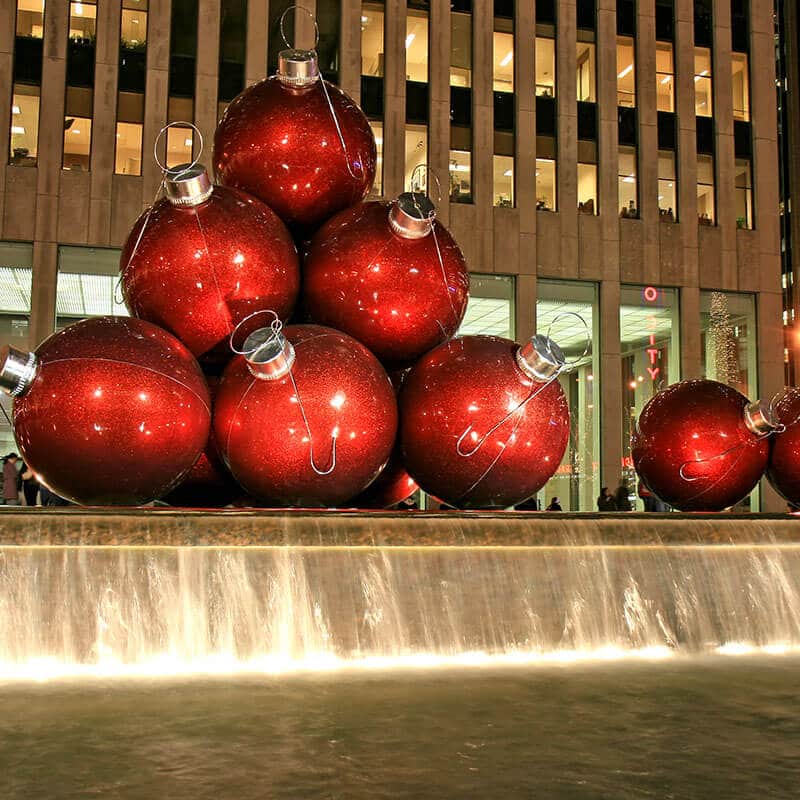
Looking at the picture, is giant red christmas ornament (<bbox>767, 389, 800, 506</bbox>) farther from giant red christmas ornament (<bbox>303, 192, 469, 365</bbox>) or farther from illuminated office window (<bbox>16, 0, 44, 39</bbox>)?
illuminated office window (<bbox>16, 0, 44, 39</bbox>)

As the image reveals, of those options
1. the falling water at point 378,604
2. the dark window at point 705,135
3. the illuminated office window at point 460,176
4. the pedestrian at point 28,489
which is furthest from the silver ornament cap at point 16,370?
the dark window at point 705,135

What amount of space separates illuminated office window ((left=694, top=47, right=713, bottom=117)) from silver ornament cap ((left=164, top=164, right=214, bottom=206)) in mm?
Result: 23728

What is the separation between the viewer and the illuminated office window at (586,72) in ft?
85.1

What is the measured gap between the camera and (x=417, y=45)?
81.4 ft

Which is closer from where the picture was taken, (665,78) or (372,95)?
(372,95)

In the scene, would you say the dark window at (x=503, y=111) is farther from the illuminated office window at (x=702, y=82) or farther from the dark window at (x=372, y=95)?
the illuminated office window at (x=702, y=82)

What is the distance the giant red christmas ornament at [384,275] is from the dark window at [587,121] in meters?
21.0

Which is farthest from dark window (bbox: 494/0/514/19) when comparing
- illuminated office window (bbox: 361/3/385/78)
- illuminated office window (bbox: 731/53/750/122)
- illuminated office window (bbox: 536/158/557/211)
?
illuminated office window (bbox: 731/53/750/122)

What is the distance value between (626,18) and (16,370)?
24820mm

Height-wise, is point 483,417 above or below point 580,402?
below

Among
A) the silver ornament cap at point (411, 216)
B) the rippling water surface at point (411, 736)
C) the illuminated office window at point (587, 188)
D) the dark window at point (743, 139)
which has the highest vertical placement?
the dark window at point (743, 139)

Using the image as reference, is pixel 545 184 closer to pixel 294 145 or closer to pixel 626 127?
pixel 626 127

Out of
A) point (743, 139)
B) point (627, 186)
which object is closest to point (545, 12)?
point (627, 186)

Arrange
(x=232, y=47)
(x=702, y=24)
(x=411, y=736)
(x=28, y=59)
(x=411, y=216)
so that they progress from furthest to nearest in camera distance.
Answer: (x=702, y=24), (x=232, y=47), (x=28, y=59), (x=411, y=216), (x=411, y=736)
